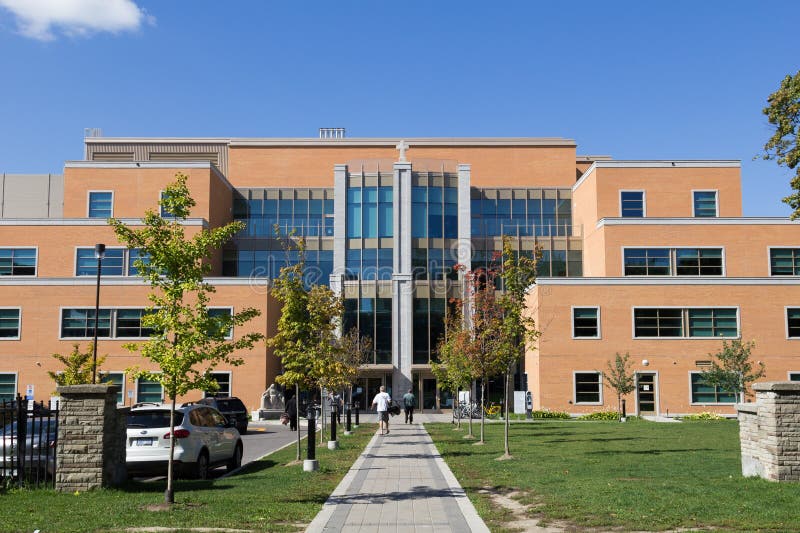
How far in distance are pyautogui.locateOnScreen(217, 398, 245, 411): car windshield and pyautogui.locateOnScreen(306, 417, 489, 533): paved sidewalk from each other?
13.7 m

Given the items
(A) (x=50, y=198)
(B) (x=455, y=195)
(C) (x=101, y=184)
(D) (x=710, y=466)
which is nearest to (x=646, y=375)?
(B) (x=455, y=195)

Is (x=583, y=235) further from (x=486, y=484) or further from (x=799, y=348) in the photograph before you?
(x=486, y=484)

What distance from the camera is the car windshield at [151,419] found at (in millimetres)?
16016

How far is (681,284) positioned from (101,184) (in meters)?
37.8

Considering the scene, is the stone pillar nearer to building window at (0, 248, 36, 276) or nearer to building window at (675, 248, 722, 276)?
building window at (0, 248, 36, 276)

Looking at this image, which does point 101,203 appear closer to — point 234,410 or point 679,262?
point 234,410

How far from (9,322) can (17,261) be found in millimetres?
4866

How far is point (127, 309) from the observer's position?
150 feet

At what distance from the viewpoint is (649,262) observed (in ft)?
159

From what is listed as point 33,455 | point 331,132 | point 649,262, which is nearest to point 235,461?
point 33,455

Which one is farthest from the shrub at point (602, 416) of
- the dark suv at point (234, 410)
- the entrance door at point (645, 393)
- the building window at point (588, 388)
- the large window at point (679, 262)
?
the dark suv at point (234, 410)

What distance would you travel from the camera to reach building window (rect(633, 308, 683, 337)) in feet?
145

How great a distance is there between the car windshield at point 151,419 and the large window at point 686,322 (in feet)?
109

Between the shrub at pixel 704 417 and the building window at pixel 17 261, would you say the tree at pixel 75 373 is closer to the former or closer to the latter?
the building window at pixel 17 261
